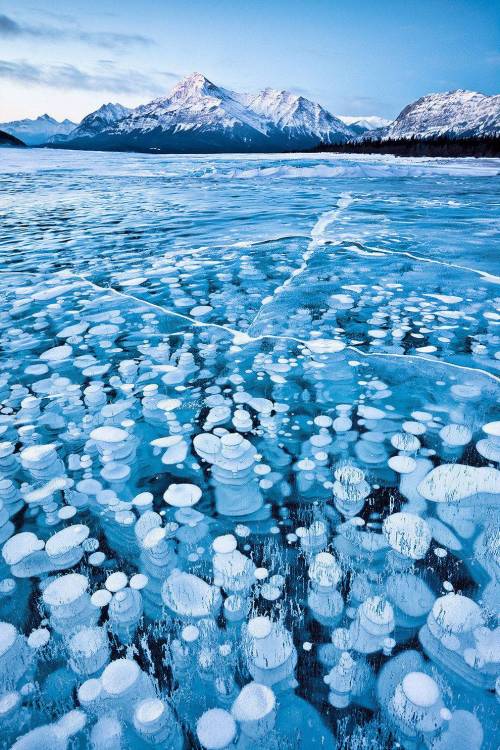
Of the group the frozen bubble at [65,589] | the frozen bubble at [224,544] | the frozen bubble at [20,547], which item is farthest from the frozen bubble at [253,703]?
the frozen bubble at [20,547]

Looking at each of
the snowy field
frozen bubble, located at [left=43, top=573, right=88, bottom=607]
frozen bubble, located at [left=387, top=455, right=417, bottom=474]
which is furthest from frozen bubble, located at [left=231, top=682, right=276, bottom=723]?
frozen bubble, located at [left=387, top=455, right=417, bottom=474]

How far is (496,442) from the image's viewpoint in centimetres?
231

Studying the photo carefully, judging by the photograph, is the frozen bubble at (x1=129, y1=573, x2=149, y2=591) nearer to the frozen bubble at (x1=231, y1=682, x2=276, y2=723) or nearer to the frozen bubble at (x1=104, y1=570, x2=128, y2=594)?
the frozen bubble at (x1=104, y1=570, x2=128, y2=594)

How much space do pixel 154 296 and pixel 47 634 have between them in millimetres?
3812

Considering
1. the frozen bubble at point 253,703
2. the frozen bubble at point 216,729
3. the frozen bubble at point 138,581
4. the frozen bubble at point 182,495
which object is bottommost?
the frozen bubble at point 216,729

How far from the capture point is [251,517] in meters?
1.93

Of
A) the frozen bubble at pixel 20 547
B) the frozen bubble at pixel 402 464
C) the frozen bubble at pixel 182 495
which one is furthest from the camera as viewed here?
the frozen bubble at pixel 402 464

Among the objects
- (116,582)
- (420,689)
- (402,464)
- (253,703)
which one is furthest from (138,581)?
(402,464)

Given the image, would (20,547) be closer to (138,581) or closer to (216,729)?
(138,581)

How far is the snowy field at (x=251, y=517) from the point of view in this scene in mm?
1269

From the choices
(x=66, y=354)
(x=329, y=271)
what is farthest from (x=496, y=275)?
(x=66, y=354)

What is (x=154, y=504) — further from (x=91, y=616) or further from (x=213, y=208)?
(x=213, y=208)

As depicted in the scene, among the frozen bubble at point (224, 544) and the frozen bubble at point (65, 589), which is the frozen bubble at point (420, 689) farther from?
the frozen bubble at point (65, 589)

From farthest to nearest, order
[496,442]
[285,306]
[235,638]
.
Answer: [285,306] < [496,442] < [235,638]
